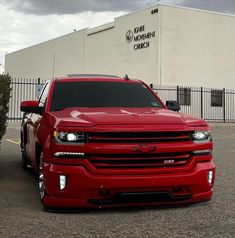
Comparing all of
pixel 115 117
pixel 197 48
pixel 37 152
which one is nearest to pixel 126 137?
pixel 115 117

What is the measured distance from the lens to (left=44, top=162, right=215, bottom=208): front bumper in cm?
560

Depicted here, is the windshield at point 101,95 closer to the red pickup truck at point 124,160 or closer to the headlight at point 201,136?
the red pickup truck at point 124,160

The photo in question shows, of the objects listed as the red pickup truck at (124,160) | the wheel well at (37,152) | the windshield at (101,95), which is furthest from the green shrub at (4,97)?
the red pickup truck at (124,160)

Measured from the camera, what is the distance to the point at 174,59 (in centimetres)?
3200

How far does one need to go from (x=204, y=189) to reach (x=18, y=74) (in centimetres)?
5271

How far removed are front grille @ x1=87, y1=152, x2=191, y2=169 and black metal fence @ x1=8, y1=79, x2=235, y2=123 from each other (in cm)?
2525

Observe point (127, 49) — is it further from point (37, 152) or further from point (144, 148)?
point (144, 148)

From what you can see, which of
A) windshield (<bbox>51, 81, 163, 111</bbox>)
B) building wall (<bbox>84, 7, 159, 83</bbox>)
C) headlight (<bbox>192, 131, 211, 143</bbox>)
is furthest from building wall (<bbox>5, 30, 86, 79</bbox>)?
headlight (<bbox>192, 131, 211, 143</bbox>)

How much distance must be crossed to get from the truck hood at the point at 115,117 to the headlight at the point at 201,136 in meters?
0.12

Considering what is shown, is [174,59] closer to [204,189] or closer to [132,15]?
[132,15]

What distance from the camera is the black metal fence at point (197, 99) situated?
31.8m

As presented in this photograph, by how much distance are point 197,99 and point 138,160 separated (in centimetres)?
2777

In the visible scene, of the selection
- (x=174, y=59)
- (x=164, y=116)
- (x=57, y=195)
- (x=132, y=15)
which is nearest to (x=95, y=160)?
(x=57, y=195)

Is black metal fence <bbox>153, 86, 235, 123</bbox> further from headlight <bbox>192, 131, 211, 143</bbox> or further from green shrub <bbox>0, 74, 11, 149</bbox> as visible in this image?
headlight <bbox>192, 131, 211, 143</bbox>
